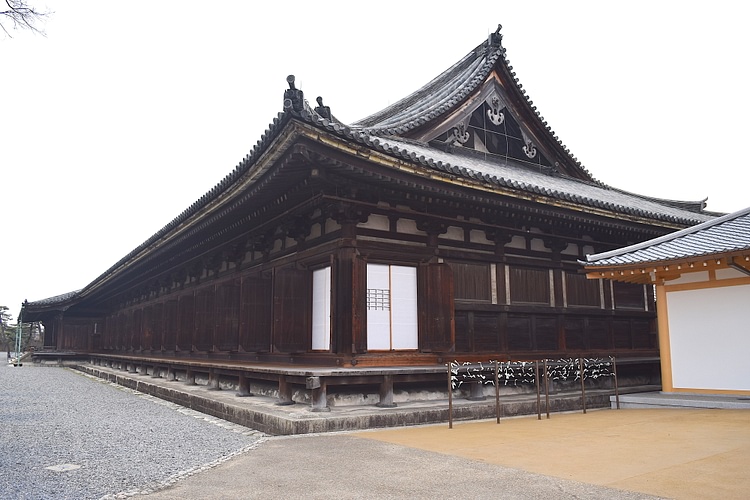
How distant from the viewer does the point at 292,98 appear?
784 cm

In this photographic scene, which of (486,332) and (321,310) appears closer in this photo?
(321,310)

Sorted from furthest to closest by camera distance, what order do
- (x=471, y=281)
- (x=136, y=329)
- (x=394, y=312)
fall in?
(x=136, y=329) → (x=471, y=281) → (x=394, y=312)

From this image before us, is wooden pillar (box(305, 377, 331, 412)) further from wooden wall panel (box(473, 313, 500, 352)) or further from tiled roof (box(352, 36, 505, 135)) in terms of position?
tiled roof (box(352, 36, 505, 135))

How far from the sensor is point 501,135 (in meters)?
15.0

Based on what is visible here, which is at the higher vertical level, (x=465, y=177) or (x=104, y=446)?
(x=465, y=177)

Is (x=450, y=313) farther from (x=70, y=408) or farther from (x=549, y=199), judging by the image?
(x=70, y=408)

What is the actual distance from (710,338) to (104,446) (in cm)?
1088

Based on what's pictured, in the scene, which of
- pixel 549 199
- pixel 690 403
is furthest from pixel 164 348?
pixel 690 403

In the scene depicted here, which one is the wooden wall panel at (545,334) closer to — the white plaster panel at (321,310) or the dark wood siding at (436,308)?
the dark wood siding at (436,308)

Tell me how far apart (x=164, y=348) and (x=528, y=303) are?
13.7 m

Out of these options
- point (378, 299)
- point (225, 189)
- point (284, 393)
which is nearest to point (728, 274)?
point (378, 299)

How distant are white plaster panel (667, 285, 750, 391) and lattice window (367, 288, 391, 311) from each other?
6.05 meters

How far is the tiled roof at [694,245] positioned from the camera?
10005 mm

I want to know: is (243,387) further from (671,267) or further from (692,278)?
(692,278)
